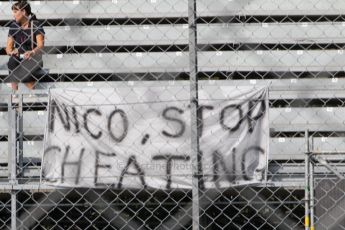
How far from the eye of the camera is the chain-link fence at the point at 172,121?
6.12 m

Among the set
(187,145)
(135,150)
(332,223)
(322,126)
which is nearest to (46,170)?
(135,150)

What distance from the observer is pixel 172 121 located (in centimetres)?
607

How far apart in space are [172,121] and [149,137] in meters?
0.25

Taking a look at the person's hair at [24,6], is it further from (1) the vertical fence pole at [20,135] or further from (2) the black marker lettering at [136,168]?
(2) the black marker lettering at [136,168]

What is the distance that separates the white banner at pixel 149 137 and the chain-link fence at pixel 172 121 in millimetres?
10

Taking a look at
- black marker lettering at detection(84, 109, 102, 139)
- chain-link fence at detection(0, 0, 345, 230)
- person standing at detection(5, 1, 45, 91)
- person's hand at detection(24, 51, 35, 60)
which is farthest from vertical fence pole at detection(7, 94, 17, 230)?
black marker lettering at detection(84, 109, 102, 139)

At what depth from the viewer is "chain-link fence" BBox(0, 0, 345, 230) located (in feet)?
20.1

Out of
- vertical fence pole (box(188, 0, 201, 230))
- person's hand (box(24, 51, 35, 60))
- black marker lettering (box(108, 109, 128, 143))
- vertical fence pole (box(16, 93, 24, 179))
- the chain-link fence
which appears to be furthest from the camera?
person's hand (box(24, 51, 35, 60))

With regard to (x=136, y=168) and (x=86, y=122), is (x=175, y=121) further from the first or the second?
(x=86, y=122)

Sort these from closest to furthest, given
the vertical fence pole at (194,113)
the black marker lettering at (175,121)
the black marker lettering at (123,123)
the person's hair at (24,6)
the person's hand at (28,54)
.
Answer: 1. the vertical fence pole at (194,113)
2. the black marker lettering at (175,121)
3. the black marker lettering at (123,123)
4. the person's hand at (28,54)
5. the person's hair at (24,6)

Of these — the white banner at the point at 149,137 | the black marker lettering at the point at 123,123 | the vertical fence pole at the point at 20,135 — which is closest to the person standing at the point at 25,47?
the vertical fence pole at the point at 20,135

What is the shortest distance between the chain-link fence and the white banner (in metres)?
0.01

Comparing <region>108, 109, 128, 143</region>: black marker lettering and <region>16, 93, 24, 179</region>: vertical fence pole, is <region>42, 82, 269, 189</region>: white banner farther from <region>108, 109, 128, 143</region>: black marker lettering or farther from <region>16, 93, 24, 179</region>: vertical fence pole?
<region>16, 93, 24, 179</region>: vertical fence pole

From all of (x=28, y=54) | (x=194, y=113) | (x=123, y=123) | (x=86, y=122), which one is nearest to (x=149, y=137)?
(x=123, y=123)
